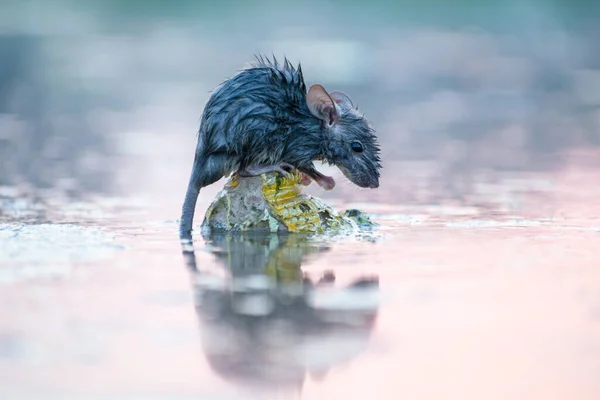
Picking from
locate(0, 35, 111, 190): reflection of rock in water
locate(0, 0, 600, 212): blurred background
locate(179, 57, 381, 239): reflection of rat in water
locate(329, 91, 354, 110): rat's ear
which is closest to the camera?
locate(179, 57, 381, 239): reflection of rat in water

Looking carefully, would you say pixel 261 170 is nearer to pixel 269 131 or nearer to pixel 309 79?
pixel 269 131

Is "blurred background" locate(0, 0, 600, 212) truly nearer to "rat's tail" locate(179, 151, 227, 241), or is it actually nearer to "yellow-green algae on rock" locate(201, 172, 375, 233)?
"yellow-green algae on rock" locate(201, 172, 375, 233)

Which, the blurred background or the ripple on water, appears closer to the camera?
the ripple on water

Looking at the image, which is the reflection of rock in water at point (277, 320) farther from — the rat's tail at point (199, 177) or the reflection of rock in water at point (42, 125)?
the reflection of rock in water at point (42, 125)

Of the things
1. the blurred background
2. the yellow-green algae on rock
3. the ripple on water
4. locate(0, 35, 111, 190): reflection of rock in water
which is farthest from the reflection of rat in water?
locate(0, 35, 111, 190): reflection of rock in water

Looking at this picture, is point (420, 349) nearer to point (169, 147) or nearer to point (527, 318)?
point (527, 318)

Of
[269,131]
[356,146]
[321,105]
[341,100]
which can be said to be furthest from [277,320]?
[341,100]

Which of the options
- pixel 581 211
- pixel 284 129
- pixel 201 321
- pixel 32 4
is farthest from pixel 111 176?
pixel 32 4

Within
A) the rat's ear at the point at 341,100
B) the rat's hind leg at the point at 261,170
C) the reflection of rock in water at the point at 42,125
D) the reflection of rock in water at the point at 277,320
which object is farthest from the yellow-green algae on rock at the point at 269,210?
the reflection of rock in water at the point at 42,125
